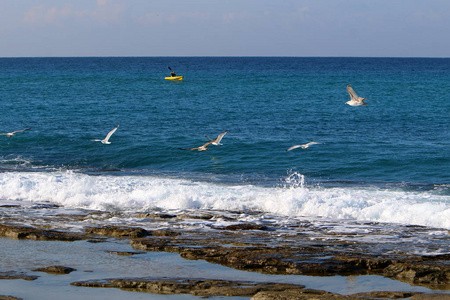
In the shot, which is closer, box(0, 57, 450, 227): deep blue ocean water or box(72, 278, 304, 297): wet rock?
box(72, 278, 304, 297): wet rock

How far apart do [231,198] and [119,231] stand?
5636 mm

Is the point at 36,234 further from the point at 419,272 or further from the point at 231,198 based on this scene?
the point at 419,272

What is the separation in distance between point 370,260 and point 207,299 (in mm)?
3541

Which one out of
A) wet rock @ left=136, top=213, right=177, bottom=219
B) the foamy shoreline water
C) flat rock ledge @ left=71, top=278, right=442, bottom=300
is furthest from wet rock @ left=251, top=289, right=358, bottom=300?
wet rock @ left=136, top=213, right=177, bottom=219

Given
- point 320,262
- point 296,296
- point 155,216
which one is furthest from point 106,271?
point 155,216

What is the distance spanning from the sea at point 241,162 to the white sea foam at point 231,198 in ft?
0.17

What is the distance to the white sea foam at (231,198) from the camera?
17984 mm

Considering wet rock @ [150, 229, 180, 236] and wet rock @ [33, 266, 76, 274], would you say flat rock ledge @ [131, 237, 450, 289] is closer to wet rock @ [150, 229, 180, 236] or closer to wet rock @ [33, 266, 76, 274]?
wet rock @ [150, 229, 180, 236]

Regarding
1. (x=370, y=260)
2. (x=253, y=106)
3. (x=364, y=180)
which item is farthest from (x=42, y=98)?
(x=370, y=260)

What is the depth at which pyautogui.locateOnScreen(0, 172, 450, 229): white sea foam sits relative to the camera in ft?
59.0

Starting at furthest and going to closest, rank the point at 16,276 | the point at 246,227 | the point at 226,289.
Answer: the point at 246,227, the point at 16,276, the point at 226,289

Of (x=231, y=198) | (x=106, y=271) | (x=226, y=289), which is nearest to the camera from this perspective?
(x=226, y=289)

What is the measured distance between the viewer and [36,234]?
14680 mm

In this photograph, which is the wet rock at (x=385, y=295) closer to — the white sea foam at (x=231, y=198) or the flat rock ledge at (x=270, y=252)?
the flat rock ledge at (x=270, y=252)
